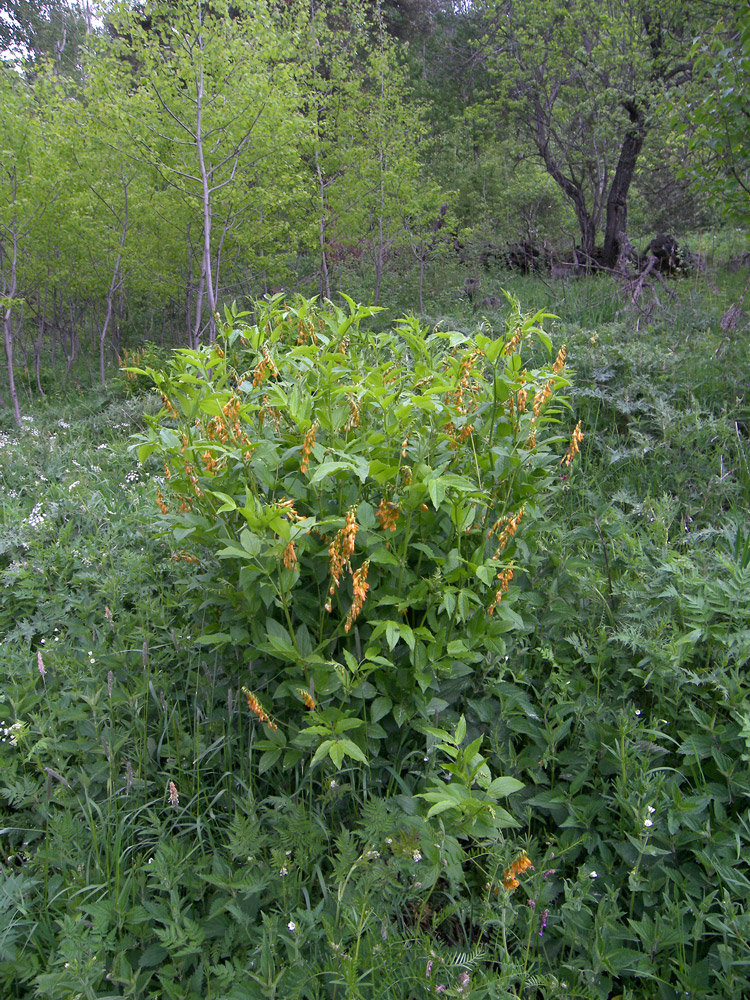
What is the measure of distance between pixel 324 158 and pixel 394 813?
1024cm

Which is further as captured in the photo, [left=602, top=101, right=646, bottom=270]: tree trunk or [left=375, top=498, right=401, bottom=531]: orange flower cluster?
[left=602, top=101, right=646, bottom=270]: tree trunk

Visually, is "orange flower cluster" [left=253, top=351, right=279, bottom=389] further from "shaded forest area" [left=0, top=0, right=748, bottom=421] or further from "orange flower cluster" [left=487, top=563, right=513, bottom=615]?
"shaded forest area" [left=0, top=0, right=748, bottom=421]

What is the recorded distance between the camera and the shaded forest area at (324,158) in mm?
6715

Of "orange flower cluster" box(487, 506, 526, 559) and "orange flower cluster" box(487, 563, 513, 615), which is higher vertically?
"orange flower cluster" box(487, 506, 526, 559)

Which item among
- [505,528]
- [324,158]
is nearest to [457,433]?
[505,528]

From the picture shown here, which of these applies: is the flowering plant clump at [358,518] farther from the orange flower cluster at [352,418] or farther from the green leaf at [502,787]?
the green leaf at [502,787]

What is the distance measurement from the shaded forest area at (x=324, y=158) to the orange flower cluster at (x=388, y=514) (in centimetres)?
403

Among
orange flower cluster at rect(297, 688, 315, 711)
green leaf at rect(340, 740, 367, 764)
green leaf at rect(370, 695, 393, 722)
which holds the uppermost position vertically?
orange flower cluster at rect(297, 688, 315, 711)

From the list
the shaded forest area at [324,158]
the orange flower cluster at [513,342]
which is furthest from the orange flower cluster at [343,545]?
the shaded forest area at [324,158]

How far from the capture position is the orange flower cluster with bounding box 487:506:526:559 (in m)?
1.80

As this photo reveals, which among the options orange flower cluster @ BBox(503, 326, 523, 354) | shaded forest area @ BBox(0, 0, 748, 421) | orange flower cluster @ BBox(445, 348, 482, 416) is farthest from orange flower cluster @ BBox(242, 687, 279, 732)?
shaded forest area @ BBox(0, 0, 748, 421)

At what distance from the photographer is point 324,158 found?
Answer: 9.98 metres

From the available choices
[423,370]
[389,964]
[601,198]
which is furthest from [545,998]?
[601,198]

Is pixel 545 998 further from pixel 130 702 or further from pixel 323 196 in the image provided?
pixel 323 196
